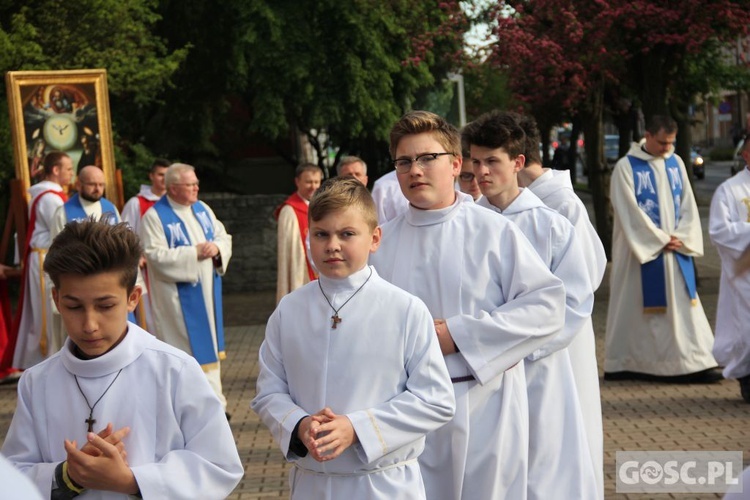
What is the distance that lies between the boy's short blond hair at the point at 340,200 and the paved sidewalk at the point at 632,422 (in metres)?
3.43

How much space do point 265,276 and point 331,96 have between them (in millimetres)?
3427

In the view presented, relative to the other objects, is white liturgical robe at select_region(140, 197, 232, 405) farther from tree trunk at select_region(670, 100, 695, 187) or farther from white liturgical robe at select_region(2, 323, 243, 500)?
tree trunk at select_region(670, 100, 695, 187)

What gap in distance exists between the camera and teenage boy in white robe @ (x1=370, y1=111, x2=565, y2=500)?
470 cm

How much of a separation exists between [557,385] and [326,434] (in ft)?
5.33

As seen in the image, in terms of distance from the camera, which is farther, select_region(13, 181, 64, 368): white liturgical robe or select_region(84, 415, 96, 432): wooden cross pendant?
select_region(13, 181, 64, 368): white liturgical robe

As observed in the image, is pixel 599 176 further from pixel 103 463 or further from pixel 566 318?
pixel 103 463

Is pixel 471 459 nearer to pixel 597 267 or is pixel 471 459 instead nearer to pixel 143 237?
pixel 597 267

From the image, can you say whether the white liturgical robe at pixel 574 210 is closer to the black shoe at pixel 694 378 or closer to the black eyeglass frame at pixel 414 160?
the black eyeglass frame at pixel 414 160

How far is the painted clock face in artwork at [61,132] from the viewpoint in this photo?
1260 cm

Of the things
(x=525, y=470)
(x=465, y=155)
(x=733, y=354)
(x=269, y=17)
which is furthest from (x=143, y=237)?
(x=269, y=17)

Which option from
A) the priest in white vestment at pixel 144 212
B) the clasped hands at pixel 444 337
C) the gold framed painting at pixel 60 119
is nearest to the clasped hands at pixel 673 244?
the priest in white vestment at pixel 144 212

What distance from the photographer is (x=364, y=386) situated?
405 centimetres

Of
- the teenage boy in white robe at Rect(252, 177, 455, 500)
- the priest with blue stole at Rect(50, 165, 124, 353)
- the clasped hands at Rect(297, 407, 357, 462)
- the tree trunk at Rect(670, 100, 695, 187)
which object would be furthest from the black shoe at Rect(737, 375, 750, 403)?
the tree trunk at Rect(670, 100, 695, 187)

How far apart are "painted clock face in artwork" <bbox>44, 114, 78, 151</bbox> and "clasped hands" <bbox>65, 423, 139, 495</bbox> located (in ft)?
31.0
